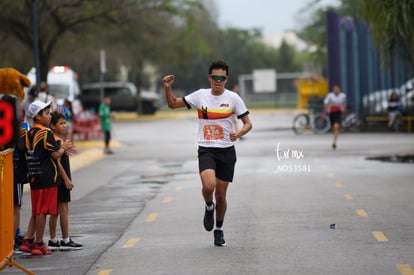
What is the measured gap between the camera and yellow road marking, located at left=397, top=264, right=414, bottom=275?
9970mm

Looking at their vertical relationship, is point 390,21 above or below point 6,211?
above

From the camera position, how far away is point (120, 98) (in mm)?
69625

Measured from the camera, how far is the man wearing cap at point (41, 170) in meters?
11.8

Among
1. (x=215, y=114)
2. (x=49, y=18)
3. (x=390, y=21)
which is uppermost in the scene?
(x=49, y=18)

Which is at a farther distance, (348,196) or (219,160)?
(348,196)

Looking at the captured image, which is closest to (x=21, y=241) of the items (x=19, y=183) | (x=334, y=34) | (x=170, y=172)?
(x=19, y=183)

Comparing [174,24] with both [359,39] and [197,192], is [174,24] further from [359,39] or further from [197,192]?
[197,192]

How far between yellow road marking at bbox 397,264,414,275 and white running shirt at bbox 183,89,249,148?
2.63m

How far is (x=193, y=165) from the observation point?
25.8m

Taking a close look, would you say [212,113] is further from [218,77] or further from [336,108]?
[336,108]

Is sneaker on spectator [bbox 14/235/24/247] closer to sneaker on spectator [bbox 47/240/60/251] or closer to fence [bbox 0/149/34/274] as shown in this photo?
sneaker on spectator [bbox 47/240/60/251]

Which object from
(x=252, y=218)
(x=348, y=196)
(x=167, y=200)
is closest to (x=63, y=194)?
(x=252, y=218)

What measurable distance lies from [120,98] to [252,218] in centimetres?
5545

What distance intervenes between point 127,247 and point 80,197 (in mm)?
6788
